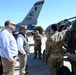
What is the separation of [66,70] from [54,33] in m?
1.11

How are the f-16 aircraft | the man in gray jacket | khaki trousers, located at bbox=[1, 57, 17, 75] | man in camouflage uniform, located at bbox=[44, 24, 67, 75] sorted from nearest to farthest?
khaki trousers, located at bbox=[1, 57, 17, 75] → man in camouflage uniform, located at bbox=[44, 24, 67, 75] → the man in gray jacket → the f-16 aircraft

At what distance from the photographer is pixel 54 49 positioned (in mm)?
6391

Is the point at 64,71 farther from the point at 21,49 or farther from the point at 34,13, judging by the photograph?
the point at 34,13

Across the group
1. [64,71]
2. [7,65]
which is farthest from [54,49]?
[7,65]

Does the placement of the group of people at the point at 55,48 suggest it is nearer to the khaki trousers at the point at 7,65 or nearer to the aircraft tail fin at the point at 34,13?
the khaki trousers at the point at 7,65

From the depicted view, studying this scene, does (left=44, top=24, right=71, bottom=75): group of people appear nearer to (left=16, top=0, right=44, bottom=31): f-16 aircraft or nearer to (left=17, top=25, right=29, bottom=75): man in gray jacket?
(left=17, top=25, right=29, bottom=75): man in gray jacket

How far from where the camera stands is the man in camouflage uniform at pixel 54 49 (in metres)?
6.23

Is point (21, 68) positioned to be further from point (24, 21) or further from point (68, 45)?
point (24, 21)

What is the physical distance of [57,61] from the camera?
6.46 meters

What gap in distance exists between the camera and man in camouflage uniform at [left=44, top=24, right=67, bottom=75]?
6.23 metres

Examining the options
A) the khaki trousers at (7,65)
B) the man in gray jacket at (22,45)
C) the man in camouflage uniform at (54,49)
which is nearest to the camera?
the khaki trousers at (7,65)

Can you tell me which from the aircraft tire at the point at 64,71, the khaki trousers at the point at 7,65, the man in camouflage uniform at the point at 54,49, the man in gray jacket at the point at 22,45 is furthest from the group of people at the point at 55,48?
the khaki trousers at the point at 7,65

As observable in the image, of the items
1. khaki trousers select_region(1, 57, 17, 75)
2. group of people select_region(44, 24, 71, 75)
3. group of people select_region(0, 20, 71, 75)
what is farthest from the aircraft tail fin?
khaki trousers select_region(1, 57, 17, 75)

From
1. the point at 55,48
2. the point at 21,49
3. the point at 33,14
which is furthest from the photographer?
the point at 33,14
